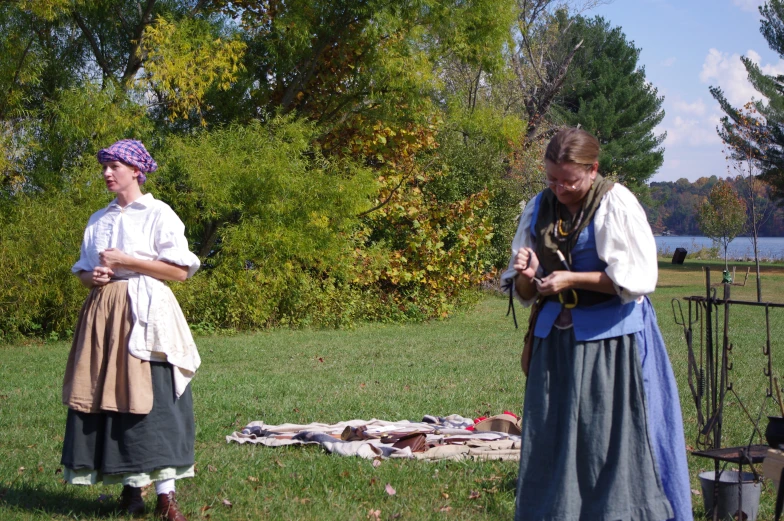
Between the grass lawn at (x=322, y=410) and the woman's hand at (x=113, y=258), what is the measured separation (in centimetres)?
127

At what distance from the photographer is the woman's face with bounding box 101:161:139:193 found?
4059 millimetres

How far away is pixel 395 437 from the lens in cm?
561

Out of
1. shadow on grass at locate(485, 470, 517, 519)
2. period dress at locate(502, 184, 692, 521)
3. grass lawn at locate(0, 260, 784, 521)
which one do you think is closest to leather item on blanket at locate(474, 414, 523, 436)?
grass lawn at locate(0, 260, 784, 521)

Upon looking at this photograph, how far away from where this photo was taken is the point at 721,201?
40656 millimetres

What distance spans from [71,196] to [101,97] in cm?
152

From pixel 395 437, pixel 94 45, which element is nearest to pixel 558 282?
pixel 395 437

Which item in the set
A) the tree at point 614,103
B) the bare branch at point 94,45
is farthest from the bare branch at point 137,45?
the tree at point 614,103

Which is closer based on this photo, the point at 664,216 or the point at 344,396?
the point at 344,396

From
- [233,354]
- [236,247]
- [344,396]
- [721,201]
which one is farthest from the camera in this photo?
[721,201]

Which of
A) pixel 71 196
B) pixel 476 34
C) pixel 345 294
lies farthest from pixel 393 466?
pixel 476 34

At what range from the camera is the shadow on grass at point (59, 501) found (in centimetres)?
418

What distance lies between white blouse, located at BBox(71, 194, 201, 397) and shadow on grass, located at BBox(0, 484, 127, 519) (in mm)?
796

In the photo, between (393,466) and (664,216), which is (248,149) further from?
(664,216)

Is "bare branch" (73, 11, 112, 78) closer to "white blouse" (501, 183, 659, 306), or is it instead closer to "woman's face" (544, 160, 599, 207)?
"woman's face" (544, 160, 599, 207)
